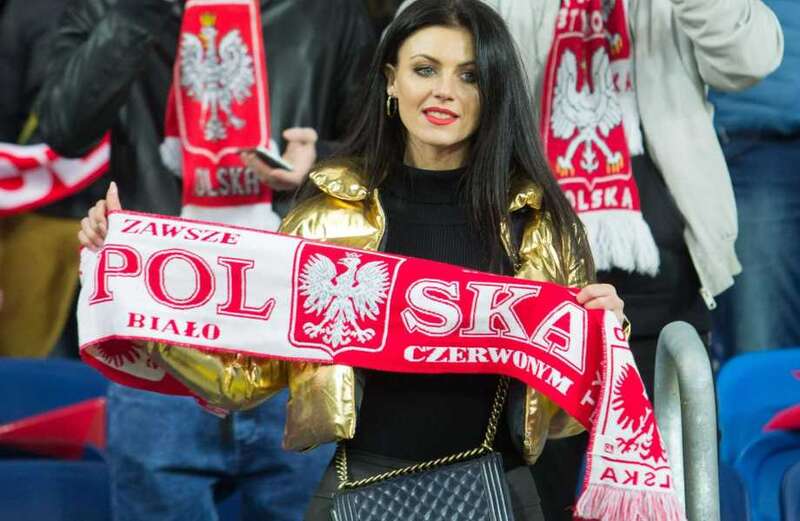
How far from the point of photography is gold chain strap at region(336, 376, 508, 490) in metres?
2.50

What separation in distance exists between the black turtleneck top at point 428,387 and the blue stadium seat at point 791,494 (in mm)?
627

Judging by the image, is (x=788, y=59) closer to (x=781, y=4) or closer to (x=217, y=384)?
(x=781, y=4)

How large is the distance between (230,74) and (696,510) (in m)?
1.63

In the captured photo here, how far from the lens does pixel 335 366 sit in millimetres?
2547

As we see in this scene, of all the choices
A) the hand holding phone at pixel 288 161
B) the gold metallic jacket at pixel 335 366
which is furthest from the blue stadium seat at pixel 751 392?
the hand holding phone at pixel 288 161

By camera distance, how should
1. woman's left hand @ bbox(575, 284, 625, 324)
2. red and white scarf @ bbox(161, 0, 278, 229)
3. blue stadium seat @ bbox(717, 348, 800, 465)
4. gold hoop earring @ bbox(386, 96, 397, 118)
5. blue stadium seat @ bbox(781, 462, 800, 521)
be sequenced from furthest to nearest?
red and white scarf @ bbox(161, 0, 278, 229)
blue stadium seat @ bbox(717, 348, 800, 465)
blue stadium seat @ bbox(781, 462, 800, 521)
gold hoop earring @ bbox(386, 96, 397, 118)
woman's left hand @ bbox(575, 284, 625, 324)

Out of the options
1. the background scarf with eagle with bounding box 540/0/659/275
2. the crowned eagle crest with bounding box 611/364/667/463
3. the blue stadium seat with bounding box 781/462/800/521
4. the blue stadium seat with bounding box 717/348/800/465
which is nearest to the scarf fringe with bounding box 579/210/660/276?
the background scarf with eagle with bounding box 540/0/659/275

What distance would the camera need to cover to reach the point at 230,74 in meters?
3.57

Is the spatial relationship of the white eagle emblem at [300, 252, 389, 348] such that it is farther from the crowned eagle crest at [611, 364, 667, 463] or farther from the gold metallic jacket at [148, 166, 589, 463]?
the crowned eagle crest at [611, 364, 667, 463]

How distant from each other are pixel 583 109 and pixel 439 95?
809 millimetres

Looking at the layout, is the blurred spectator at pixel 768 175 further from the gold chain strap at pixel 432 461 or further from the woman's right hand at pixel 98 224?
the woman's right hand at pixel 98 224

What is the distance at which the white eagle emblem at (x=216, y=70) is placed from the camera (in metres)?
3.56

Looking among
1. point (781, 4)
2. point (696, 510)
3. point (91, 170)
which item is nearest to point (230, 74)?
point (91, 170)

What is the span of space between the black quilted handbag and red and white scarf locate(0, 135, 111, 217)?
1.89m
